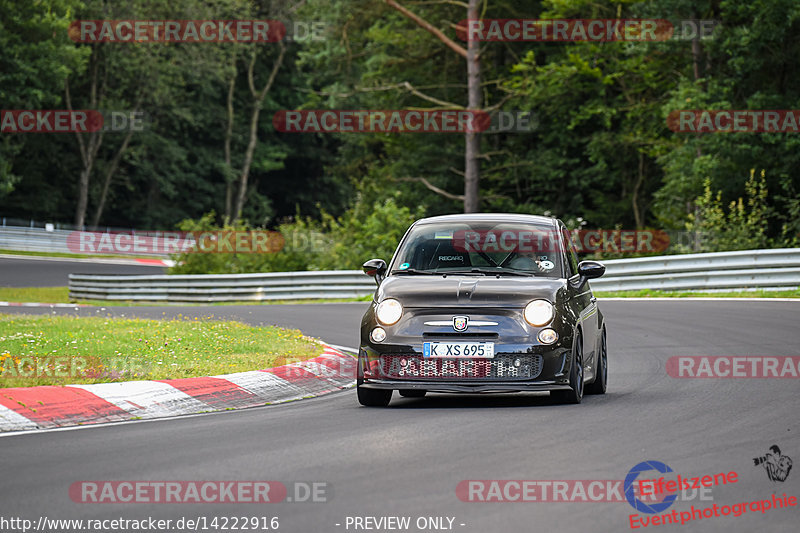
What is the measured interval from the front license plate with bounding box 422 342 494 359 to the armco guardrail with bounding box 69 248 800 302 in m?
15.4

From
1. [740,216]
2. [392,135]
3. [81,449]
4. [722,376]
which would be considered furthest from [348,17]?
[81,449]

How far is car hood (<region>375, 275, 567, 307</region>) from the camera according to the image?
35.0 ft

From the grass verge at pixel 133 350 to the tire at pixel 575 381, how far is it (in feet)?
11.0

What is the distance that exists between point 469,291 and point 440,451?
8.89 ft

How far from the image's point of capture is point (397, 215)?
116 feet

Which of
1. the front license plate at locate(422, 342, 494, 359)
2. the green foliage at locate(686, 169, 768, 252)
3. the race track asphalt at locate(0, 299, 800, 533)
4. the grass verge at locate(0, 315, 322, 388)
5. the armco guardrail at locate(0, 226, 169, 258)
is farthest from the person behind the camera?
the armco guardrail at locate(0, 226, 169, 258)

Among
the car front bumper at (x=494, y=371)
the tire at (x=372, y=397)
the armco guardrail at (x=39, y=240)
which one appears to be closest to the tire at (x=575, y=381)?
the car front bumper at (x=494, y=371)

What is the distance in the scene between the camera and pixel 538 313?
1062 centimetres

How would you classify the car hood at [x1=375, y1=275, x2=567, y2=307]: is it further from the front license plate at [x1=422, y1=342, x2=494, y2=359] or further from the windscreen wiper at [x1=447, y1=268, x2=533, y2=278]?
the front license plate at [x1=422, y1=342, x2=494, y2=359]

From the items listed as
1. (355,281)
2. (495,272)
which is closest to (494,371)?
(495,272)

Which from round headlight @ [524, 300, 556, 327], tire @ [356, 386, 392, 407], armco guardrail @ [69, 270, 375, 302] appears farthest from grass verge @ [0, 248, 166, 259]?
round headlight @ [524, 300, 556, 327]

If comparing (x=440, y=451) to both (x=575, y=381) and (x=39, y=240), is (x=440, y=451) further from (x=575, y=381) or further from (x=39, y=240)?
(x=39, y=240)

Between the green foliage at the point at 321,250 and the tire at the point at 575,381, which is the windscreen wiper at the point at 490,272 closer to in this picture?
the tire at the point at 575,381

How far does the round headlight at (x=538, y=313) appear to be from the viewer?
10578mm
